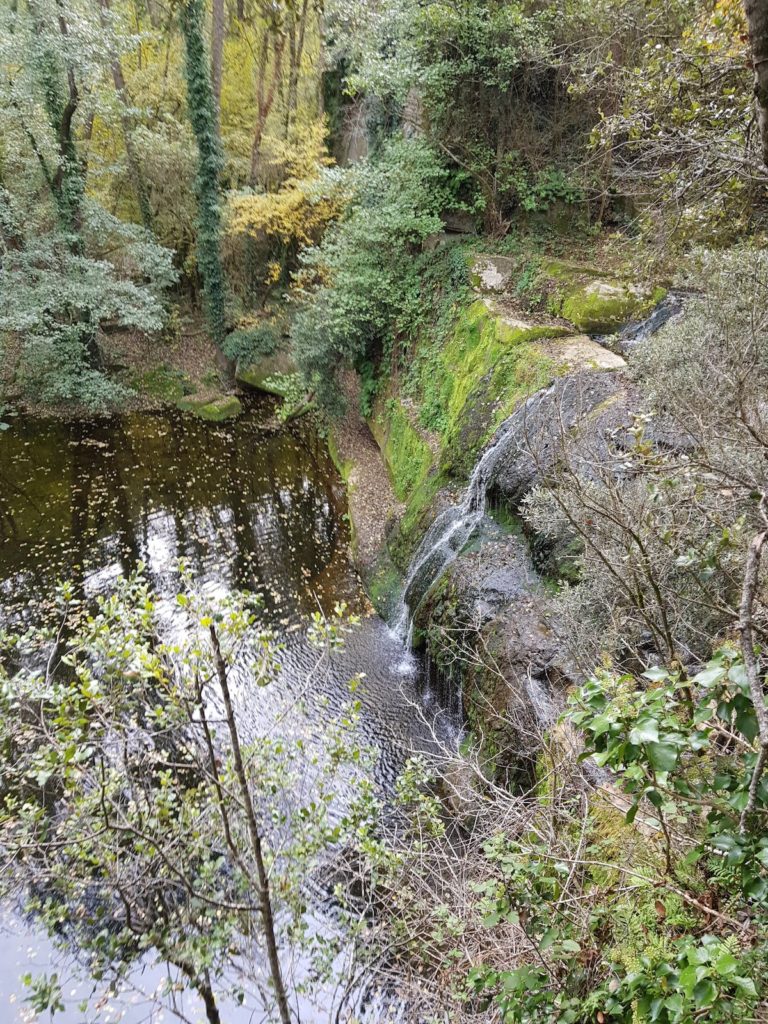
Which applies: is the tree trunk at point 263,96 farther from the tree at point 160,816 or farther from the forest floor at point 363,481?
the tree at point 160,816

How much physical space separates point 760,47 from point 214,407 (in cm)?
1521

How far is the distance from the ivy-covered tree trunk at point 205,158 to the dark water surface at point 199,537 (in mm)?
3805

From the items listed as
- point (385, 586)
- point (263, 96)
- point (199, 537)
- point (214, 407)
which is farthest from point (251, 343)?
point (385, 586)

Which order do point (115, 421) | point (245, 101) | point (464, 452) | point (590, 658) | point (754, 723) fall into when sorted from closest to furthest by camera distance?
1. point (754, 723)
2. point (590, 658)
3. point (464, 452)
4. point (115, 421)
5. point (245, 101)

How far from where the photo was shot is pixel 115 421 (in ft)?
49.2

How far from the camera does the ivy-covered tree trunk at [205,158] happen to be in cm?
1352

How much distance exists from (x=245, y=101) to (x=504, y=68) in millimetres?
11012

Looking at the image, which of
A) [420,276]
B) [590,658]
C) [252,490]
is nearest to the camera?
[590,658]

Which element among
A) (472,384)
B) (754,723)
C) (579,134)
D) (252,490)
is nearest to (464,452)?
(472,384)

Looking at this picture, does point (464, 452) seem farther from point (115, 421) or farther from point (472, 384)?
point (115, 421)

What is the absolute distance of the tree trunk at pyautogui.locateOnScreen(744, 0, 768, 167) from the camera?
67.6 inches

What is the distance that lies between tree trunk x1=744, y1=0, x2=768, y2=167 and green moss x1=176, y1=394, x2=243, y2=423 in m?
14.8

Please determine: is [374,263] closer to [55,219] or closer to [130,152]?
[55,219]

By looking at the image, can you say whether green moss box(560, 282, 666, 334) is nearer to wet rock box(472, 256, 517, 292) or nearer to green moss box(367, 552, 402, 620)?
wet rock box(472, 256, 517, 292)
